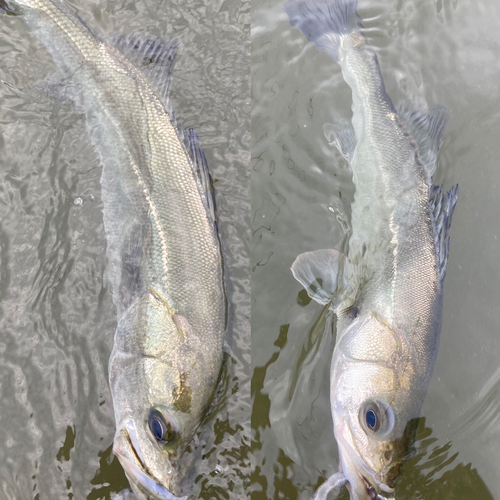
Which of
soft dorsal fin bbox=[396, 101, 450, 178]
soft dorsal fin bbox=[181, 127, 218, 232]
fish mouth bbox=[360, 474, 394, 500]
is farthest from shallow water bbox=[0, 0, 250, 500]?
soft dorsal fin bbox=[396, 101, 450, 178]

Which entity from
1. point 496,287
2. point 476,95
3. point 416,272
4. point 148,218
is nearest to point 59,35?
point 148,218

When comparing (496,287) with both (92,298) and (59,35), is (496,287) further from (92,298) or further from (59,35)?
(59,35)

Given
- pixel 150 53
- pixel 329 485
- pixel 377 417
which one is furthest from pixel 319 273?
pixel 150 53

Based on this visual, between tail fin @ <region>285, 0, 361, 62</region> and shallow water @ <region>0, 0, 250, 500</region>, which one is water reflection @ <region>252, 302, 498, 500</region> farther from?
tail fin @ <region>285, 0, 361, 62</region>

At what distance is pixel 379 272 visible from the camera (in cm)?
255

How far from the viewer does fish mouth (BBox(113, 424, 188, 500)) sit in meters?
2.05

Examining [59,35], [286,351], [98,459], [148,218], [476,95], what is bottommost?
[98,459]

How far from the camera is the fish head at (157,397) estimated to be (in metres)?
2.07

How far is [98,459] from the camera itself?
2.50 metres

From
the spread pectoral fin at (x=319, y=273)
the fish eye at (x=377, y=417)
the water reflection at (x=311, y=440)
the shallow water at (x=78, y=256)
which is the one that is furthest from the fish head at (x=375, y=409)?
the shallow water at (x=78, y=256)

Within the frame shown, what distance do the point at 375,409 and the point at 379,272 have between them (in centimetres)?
74

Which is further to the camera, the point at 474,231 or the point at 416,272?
the point at 474,231

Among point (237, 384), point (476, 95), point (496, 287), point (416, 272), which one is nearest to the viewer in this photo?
point (416, 272)

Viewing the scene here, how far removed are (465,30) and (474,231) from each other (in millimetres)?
1568
